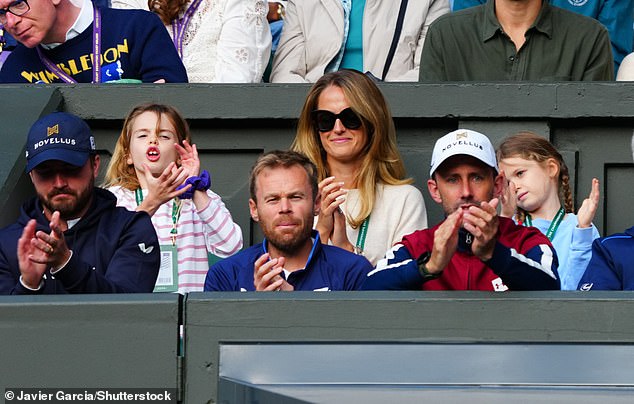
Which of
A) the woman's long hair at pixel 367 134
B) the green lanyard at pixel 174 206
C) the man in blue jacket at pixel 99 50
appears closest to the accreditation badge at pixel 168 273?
the green lanyard at pixel 174 206

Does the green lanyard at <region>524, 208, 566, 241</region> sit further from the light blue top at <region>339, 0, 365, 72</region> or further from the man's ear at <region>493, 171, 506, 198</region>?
the light blue top at <region>339, 0, 365, 72</region>

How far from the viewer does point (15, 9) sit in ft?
24.5

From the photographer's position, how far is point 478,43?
25.3 feet

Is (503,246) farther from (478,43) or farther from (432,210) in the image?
(478,43)

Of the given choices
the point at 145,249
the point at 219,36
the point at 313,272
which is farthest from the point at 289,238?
the point at 219,36

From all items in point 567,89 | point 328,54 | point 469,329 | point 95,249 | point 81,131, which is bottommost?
point 469,329

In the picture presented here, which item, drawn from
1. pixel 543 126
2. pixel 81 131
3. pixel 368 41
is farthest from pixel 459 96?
pixel 81 131

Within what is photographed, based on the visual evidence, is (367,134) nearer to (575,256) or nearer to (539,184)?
(539,184)

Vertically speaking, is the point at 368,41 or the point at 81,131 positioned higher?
the point at 368,41

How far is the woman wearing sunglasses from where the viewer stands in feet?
22.4

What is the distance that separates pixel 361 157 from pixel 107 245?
1.34 meters

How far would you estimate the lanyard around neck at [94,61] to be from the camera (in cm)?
769

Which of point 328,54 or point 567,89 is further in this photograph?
point 328,54

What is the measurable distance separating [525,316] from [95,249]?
6.32ft
